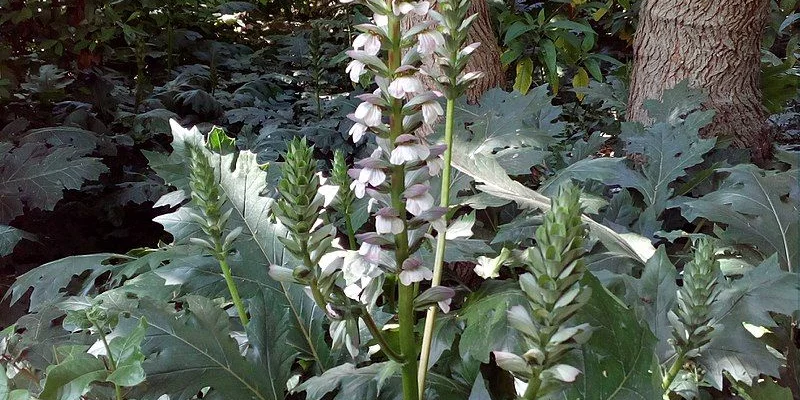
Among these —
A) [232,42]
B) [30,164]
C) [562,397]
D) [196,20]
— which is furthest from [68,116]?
[232,42]

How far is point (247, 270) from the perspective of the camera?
1388 mm

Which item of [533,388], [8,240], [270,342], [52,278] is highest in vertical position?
[533,388]

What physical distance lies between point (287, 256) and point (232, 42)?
17.5 ft

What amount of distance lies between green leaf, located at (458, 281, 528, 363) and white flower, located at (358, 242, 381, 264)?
32 cm

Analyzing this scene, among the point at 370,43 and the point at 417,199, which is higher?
the point at 370,43

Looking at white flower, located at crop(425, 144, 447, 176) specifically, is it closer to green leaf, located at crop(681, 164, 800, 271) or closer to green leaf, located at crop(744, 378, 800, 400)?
green leaf, located at crop(744, 378, 800, 400)

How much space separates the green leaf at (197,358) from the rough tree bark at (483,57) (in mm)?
1469

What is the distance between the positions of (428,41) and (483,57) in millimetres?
1555

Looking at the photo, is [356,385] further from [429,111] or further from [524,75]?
[524,75]

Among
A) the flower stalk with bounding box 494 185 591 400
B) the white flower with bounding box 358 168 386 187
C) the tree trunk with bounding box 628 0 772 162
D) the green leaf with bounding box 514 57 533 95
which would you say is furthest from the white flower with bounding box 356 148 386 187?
the green leaf with bounding box 514 57 533 95

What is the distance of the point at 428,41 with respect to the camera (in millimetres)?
880

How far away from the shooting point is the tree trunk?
2287 millimetres

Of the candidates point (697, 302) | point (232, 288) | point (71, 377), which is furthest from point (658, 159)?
point (71, 377)

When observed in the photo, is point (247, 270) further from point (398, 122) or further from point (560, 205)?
point (560, 205)
